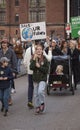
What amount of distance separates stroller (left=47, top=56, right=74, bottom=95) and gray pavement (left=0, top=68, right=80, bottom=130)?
304mm

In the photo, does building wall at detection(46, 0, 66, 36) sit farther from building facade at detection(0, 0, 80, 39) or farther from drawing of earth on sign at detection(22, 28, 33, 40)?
drawing of earth on sign at detection(22, 28, 33, 40)

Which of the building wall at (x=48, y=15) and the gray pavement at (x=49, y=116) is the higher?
the gray pavement at (x=49, y=116)

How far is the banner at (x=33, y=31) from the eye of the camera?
1639 centimetres

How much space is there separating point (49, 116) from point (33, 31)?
4819mm

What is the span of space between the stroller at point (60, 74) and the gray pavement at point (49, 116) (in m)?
0.30

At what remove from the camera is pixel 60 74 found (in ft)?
53.2

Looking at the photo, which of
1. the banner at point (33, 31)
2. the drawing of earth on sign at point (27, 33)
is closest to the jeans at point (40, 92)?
the banner at point (33, 31)

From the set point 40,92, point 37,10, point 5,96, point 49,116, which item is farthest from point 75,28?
point 37,10

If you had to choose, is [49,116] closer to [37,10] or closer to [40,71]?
[40,71]

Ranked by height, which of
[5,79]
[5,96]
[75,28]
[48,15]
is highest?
[5,79]

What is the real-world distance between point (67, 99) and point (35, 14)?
210 ft

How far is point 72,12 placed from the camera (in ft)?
240

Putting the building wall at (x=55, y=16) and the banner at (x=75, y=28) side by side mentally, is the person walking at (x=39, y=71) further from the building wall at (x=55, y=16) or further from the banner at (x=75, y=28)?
the building wall at (x=55, y=16)

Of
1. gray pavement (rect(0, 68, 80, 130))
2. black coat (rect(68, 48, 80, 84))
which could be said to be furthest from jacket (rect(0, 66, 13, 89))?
black coat (rect(68, 48, 80, 84))
